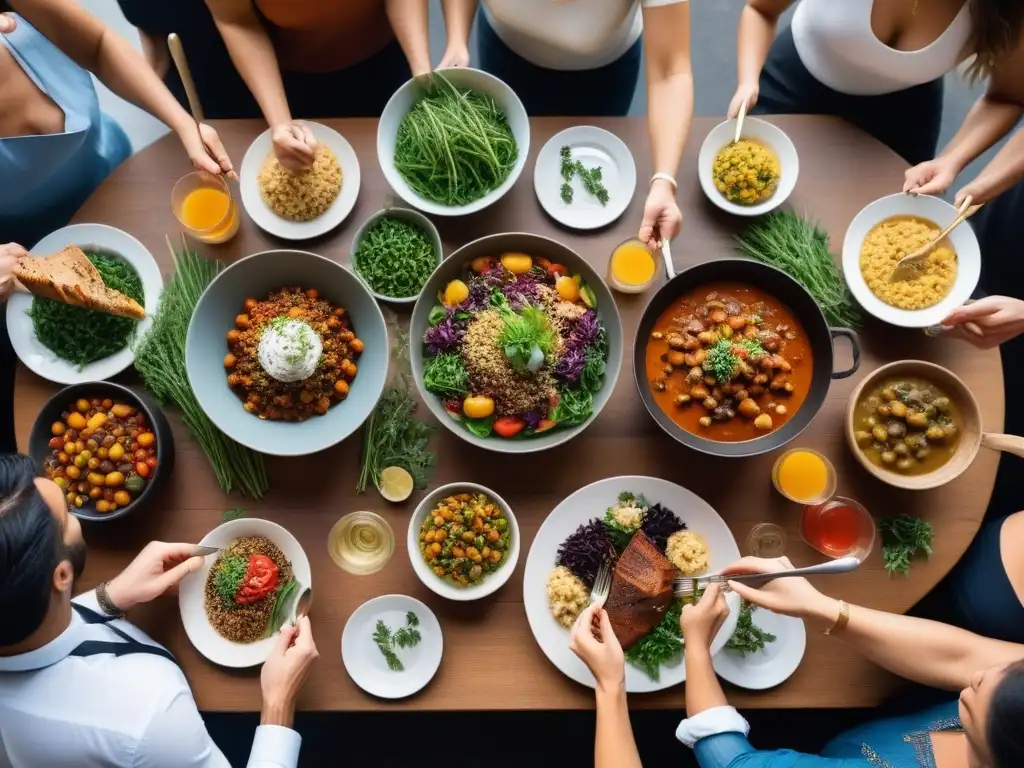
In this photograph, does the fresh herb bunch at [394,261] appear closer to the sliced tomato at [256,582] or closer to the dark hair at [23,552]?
the sliced tomato at [256,582]

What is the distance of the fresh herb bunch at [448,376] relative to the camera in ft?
6.32

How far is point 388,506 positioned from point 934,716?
1678 millimetres

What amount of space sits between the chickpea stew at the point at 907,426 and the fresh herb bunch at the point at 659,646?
74 cm

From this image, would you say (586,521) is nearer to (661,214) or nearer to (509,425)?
(509,425)

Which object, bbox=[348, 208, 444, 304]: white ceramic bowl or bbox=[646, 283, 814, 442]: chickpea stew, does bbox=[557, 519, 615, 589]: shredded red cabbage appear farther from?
bbox=[348, 208, 444, 304]: white ceramic bowl

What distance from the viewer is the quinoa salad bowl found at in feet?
6.25

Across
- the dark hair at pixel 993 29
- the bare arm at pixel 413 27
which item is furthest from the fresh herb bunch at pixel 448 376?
the dark hair at pixel 993 29

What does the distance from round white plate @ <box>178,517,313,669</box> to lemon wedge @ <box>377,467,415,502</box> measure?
11.2 inches

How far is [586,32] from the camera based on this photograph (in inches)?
89.6

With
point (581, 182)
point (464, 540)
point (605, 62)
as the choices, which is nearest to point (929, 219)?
point (581, 182)

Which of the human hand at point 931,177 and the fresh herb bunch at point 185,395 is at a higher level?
the human hand at point 931,177

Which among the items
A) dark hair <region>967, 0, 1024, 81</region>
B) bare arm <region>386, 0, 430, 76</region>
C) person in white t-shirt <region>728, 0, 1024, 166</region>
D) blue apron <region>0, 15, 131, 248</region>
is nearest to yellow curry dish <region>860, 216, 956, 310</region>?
person in white t-shirt <region>728, 0, 1024, 166</region>

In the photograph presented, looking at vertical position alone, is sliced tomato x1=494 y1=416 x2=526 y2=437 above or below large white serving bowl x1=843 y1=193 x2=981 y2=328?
below

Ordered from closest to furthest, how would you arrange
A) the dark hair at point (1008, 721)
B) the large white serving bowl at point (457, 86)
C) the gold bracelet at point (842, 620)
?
the dark hair at point (1008, 721) → the gold bracelet at point (842, 620) → the large white serving bowl at point (457, 86)
